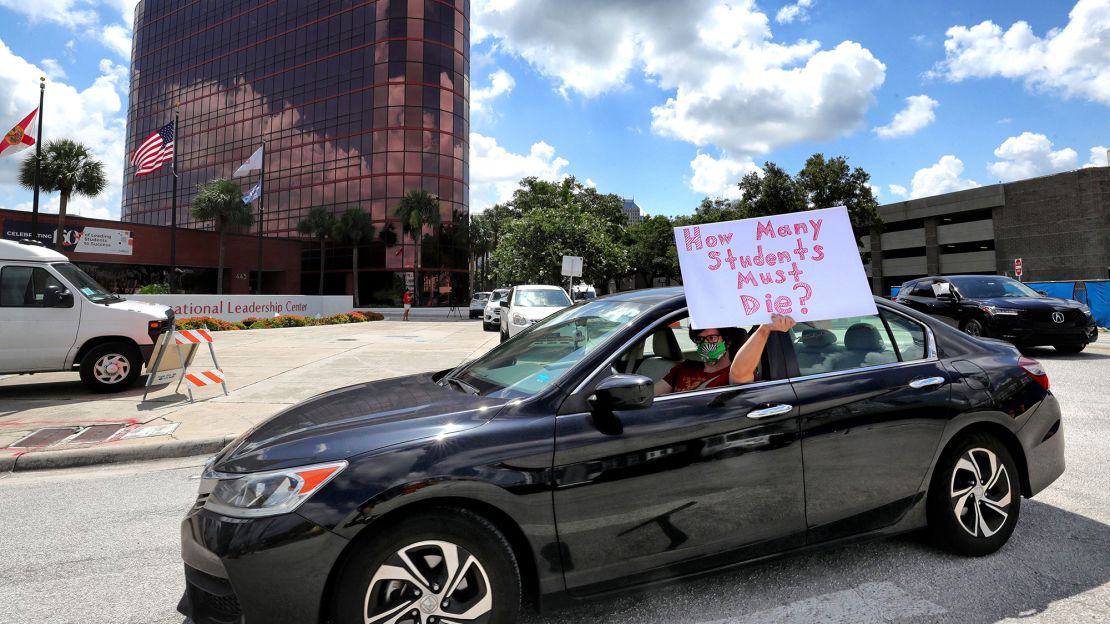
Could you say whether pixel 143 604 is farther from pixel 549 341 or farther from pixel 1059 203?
pixel 1059 203

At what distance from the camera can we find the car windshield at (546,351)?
8.46 feet

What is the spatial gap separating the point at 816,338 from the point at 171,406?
7.84m

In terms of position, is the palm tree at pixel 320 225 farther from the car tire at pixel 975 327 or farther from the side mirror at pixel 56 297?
the car tire at pixel 975 327

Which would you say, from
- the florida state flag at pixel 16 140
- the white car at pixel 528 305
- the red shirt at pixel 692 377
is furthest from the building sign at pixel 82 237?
the red shirt at pixel 692 377

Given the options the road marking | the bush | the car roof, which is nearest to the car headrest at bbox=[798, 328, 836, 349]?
the road marking

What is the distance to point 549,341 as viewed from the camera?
3115mm

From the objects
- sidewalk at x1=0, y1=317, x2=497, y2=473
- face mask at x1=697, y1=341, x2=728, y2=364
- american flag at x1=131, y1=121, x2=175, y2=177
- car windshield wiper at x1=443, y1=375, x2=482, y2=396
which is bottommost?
sidewalk at x1=0, y1=317, x2=497, y2=473

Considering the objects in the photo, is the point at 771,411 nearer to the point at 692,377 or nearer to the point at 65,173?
the point at 692,377

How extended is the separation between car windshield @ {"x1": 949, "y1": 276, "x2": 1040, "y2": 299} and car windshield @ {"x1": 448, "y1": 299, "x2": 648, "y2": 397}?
11.9 meters

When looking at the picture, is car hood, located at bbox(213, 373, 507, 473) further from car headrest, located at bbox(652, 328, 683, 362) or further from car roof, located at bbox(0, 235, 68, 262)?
car roof, located at bbox(0, 235, 68, 262)

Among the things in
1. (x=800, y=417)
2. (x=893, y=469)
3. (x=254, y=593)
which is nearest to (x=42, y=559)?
(x=254, y=593)

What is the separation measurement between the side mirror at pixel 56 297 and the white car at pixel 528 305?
8.84 m

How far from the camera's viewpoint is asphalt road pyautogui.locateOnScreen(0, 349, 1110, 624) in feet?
8.21

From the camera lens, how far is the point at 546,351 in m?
2.98
